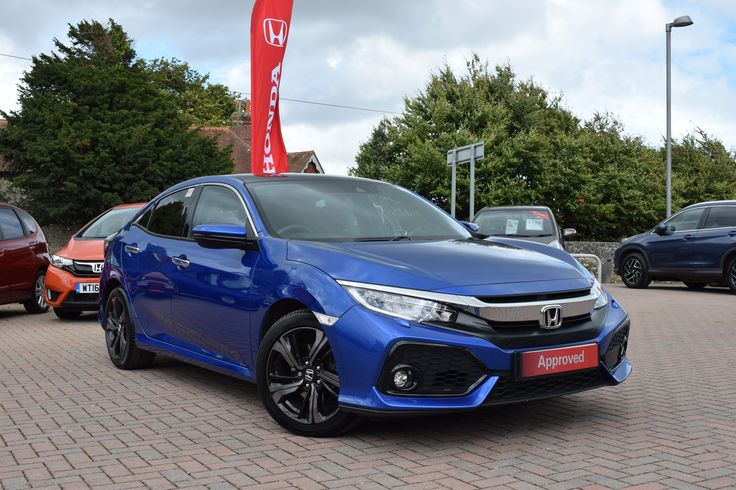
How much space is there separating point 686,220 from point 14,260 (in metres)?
12.4

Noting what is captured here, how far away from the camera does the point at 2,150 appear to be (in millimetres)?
32750

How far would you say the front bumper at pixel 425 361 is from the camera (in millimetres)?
4215

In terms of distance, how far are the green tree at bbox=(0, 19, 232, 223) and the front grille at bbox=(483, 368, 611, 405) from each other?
29.2 m

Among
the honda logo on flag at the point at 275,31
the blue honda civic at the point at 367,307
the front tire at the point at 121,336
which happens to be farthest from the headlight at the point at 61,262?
the honda logo on flag at the point at 275,31

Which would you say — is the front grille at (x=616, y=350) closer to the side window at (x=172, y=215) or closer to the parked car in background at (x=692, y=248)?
the side window at (x=172, y=215)

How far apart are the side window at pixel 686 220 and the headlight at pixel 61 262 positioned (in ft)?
37.9

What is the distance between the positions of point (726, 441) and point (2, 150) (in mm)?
32920

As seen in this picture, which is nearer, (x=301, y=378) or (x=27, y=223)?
(x=301, y=378)

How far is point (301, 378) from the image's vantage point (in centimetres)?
472

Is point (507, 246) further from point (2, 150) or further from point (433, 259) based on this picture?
point (2, 150)

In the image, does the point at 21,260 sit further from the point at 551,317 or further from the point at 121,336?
the point at 551,317

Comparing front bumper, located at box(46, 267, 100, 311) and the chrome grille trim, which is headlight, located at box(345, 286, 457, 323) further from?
front bumper, located at box(46, 267, 100, 311)

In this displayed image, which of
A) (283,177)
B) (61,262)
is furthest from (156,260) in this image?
(61,262)

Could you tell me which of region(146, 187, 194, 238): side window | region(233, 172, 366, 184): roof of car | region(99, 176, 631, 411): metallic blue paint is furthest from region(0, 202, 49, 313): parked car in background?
region(233, 172, 366, 184): roof of car
